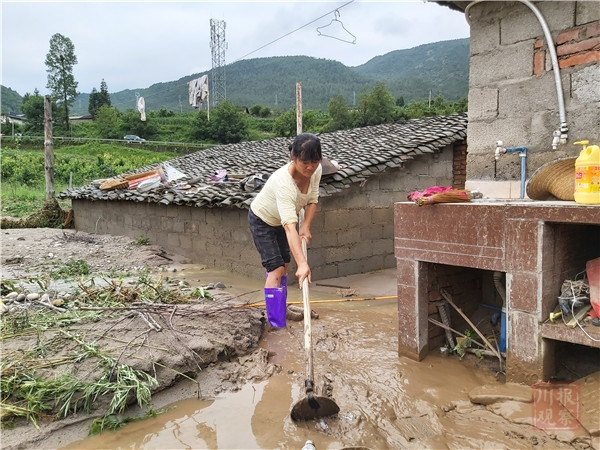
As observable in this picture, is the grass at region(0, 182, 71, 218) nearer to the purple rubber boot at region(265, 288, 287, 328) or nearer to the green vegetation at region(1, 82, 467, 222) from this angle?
the green vegetation at region(1, 82, 467, 222)

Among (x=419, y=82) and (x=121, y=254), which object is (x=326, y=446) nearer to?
(x=121, y=254)

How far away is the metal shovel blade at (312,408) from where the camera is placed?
267cm

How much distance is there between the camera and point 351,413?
110 inches

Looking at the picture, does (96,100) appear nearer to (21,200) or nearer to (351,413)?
(21,200)

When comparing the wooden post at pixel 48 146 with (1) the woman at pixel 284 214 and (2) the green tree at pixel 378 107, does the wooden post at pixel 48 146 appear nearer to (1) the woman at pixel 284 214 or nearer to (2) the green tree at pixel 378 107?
(1) the woman at pixel 284 214

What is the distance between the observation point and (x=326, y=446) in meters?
2.46

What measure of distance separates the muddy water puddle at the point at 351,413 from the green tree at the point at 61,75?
47229 millimetres

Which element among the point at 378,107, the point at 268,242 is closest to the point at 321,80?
the point at 378,107

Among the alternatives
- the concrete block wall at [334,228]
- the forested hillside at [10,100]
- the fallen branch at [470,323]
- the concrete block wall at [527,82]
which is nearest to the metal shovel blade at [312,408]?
the fallen branch at [470,323]

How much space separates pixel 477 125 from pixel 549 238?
5.19ft

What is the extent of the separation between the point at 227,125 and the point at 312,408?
127ft

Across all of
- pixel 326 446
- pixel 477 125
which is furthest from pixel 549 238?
pixel 326 446

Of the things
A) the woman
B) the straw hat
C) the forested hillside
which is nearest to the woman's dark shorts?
the woman

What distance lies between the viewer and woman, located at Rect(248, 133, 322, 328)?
322cm
